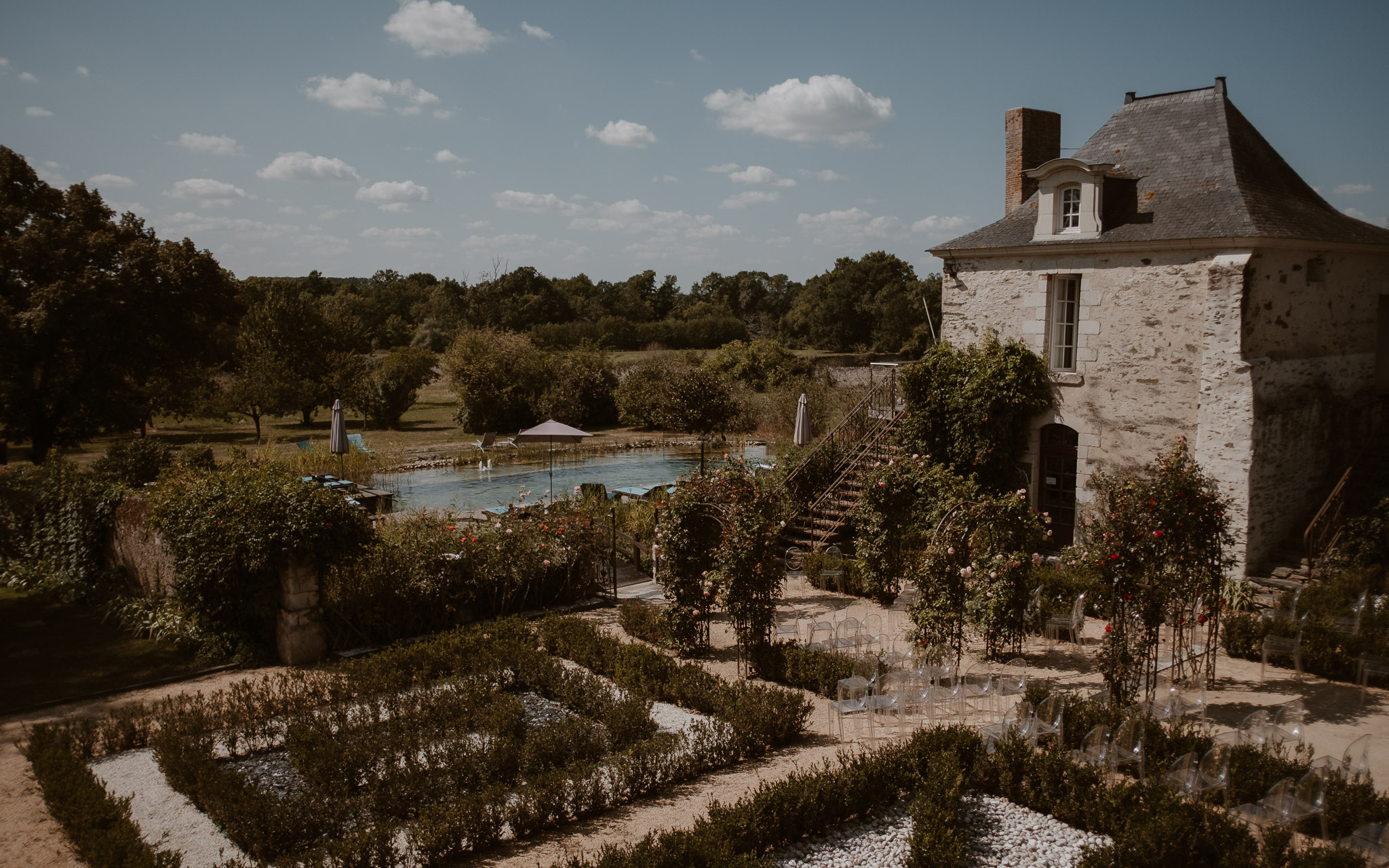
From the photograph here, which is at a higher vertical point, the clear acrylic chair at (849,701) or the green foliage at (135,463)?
the green foliage at (135,463)

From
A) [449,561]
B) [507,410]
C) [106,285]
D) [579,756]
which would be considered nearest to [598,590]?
[449,561]

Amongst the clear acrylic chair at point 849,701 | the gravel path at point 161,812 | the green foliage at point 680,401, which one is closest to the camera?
the gravel path at point 161,812

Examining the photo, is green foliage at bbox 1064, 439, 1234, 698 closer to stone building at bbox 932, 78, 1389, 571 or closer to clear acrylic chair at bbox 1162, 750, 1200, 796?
clear acrylic chair at bbox 1162, 750, 1200, 796

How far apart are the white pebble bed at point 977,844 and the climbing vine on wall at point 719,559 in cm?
304

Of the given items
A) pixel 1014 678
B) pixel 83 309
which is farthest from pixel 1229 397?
pixel 83 309

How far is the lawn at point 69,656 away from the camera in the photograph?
28.4 feet

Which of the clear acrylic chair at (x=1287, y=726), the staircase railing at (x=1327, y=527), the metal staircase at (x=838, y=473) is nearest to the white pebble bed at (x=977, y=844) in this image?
the clear acrylic chair at (x=1287, y=726)

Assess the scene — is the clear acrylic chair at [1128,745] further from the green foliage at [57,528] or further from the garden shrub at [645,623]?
the green foliage at [57,528]

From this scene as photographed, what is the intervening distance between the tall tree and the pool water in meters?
5.78

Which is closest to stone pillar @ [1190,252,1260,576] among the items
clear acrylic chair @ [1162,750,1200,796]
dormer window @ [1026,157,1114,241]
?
dormer window @ [1026,157,1114,241]

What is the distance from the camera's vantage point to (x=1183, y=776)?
588 centimetres

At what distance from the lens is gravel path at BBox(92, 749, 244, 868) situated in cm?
564

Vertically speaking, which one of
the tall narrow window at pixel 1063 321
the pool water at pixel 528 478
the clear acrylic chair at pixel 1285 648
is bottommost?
the clear acrylic chair at pixel 1285 648

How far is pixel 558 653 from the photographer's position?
9.55 metres
